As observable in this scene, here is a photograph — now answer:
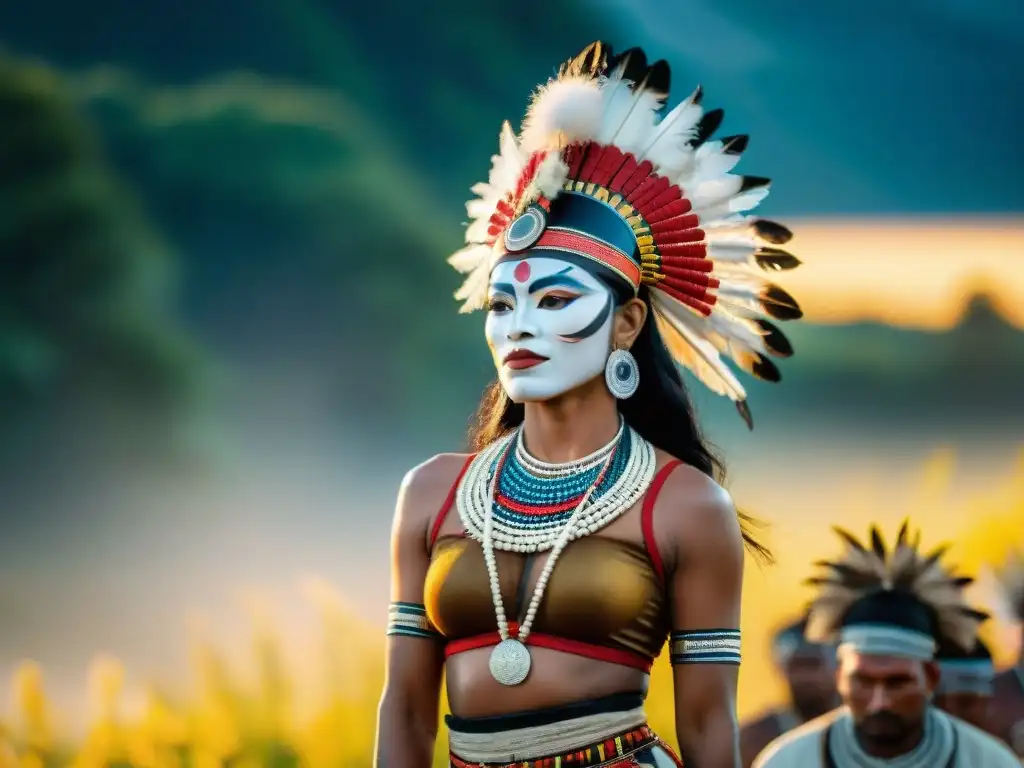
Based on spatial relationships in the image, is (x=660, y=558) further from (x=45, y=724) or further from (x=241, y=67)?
(x=241, y=67)

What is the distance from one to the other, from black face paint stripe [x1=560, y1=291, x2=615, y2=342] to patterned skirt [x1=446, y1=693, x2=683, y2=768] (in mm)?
766

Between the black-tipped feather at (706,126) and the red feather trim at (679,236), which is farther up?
the black-tipped feather at (706,126)

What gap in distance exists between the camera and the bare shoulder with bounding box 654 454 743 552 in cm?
357

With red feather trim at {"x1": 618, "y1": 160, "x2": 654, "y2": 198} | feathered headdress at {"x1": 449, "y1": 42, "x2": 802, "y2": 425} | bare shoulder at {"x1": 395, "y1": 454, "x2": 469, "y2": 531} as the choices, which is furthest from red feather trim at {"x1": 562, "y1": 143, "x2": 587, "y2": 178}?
bare shoulder at {"x1": 395, "y1": 454, "x2": 469, "y2": 531}

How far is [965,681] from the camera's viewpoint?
592 centimetres

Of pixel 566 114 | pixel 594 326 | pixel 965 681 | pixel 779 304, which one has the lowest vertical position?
pixel 965 681

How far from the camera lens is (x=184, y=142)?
8.50 meters

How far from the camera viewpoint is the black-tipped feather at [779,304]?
396cm

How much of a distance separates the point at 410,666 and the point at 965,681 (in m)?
2.86

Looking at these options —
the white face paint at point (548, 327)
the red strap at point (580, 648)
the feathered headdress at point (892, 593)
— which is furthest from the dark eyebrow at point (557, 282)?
the feathered headdress at point (892, 593)

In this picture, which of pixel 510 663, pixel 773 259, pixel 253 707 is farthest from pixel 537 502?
pixel 253 707

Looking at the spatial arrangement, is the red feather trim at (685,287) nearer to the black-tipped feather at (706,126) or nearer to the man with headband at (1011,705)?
the black-tipped feather at (706,126)

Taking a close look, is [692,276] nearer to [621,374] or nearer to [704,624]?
[621,374]

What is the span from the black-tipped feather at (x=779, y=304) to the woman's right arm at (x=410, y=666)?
0.89m
